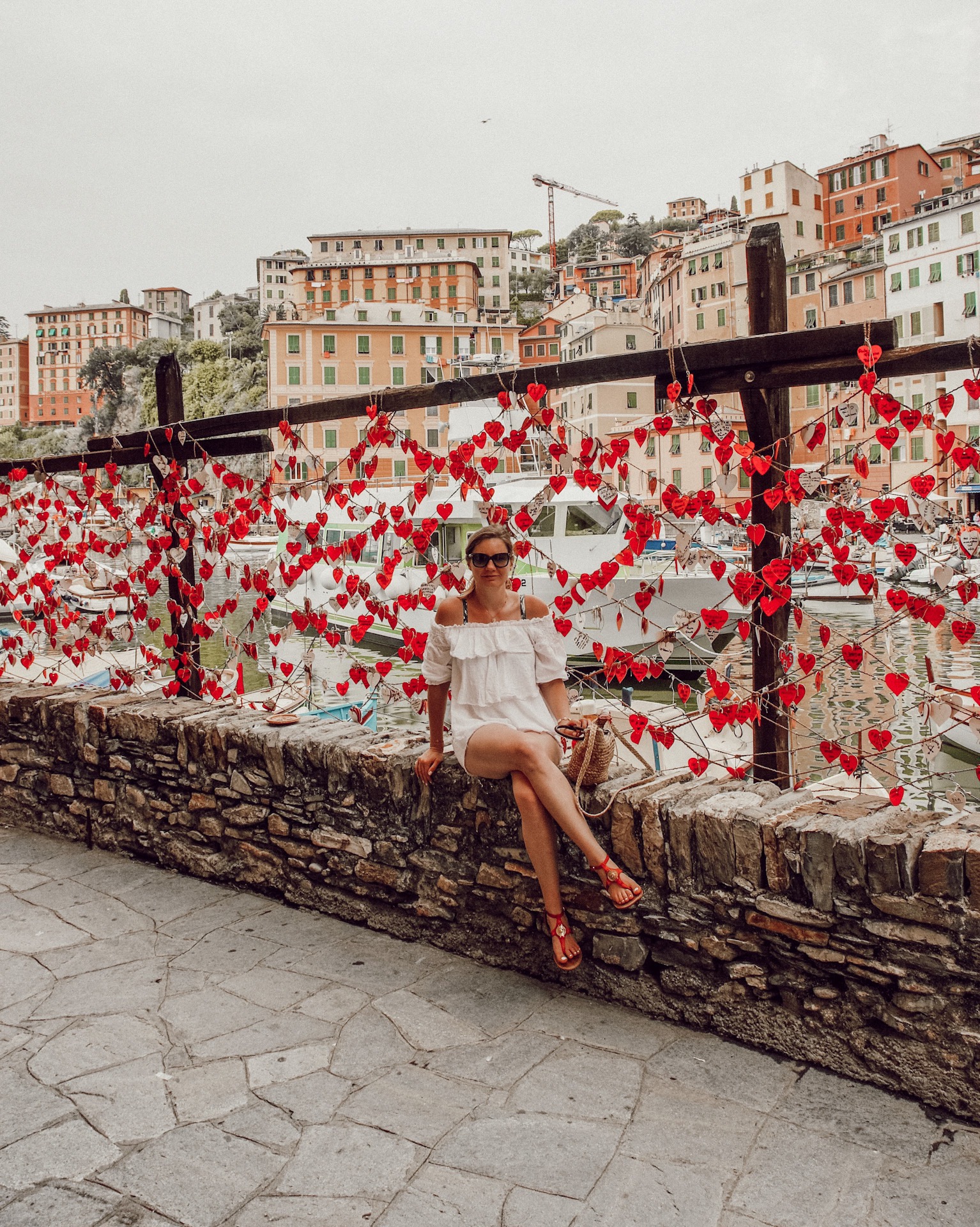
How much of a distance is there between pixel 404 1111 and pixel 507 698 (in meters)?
1.35

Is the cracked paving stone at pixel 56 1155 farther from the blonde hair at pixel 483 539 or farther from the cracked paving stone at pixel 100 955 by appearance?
the blonde hair at pixel 483 539

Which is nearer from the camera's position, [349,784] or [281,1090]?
[281,1090]

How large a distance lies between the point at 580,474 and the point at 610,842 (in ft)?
4.07

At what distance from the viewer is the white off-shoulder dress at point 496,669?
3428 mm

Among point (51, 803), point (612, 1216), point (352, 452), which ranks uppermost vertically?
point (352, 452)

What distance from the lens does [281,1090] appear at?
2676 mm

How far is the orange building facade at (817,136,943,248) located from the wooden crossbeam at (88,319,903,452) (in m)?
64.4

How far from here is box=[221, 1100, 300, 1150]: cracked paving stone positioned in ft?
8.01

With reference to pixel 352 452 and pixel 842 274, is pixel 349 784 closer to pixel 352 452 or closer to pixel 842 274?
pixel 352 452

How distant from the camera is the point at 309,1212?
7.13 feet

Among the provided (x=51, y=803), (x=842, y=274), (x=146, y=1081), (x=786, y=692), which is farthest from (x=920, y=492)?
(x=842, y=274)

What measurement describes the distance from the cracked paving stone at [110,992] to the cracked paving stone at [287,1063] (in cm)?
52

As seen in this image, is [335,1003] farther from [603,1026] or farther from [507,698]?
[507,698]

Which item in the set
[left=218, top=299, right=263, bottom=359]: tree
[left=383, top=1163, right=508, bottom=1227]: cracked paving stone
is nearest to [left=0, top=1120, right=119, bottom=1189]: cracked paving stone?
[left=383, top=1163, right=508, bottom=1227]: cracked paving stone
